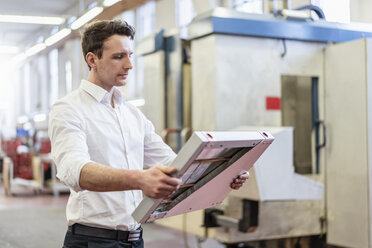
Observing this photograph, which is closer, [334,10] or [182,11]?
[334,10]

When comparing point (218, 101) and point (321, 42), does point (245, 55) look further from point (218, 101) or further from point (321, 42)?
point (321, 42)

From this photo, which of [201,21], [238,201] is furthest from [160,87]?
[238,201]

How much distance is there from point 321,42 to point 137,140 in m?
3.49

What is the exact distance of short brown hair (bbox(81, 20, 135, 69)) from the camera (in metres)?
1.80

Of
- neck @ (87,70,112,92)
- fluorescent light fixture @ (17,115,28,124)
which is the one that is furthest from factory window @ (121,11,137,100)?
neck @ (87,70,112,92)

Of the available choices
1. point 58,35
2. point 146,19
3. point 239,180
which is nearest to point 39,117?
point 146,19

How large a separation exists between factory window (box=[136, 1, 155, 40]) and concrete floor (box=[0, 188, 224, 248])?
4.12m

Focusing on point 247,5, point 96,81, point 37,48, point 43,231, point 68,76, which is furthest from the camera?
point 68,76

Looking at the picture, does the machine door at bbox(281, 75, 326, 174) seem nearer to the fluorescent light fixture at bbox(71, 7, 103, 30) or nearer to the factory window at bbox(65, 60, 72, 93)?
the fluorescent light fixture at bbox(71, 7, 103, 30)

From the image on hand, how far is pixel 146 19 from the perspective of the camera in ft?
37.3

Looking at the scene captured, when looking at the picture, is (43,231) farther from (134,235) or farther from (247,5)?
(134,235)

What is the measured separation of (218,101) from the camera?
14.8 feet

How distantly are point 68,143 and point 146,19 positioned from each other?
10.0 metres

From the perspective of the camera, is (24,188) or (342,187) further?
(24,188)
